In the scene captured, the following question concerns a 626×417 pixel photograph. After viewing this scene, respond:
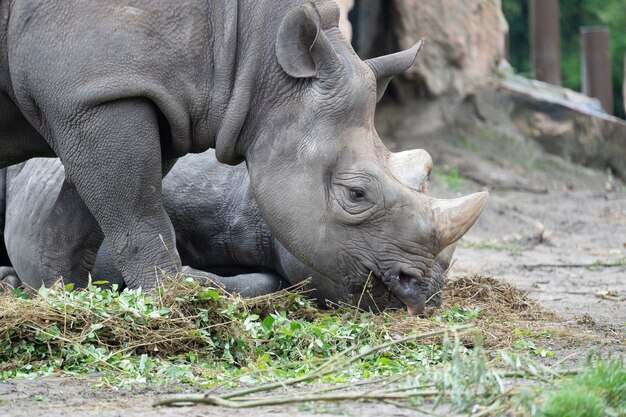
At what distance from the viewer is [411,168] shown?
617cm

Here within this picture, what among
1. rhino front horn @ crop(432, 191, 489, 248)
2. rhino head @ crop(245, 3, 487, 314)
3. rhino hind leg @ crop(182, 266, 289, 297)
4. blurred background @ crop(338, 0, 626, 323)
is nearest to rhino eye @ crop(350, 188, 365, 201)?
rhino head @ crop(245, 3, 487, 314)

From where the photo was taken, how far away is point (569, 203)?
12.3 metres

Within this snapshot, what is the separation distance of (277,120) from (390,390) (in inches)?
79.4

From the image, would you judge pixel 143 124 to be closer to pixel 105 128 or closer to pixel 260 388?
pixel 105 128

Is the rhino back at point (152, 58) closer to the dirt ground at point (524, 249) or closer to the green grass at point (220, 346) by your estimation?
the green grass at point (220, 346)

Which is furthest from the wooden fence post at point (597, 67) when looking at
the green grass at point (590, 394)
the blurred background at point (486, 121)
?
the green grass at point (590, 394)

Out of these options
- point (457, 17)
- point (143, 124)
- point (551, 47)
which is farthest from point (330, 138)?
point (551, 47)

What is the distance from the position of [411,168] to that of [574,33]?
20.8 m

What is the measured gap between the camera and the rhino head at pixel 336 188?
574cm

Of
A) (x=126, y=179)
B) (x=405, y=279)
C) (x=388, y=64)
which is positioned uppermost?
(x=388, y=64)

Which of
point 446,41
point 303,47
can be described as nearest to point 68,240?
point 303,47

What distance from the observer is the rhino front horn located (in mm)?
5770

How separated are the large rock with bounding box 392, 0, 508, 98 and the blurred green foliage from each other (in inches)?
450

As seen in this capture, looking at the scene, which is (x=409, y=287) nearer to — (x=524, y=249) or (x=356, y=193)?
(x=356, y=193)
